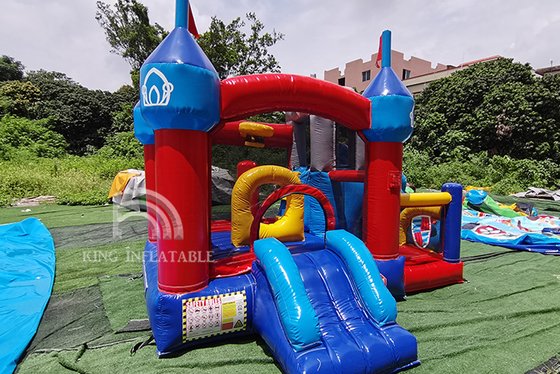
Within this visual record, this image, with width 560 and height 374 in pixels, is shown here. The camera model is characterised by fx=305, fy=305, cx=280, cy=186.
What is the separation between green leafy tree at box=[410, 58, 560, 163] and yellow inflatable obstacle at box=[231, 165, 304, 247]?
1291 centimetres

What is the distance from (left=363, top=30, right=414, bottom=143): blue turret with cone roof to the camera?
294 centimetres


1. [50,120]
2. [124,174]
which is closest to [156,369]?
[124,174]

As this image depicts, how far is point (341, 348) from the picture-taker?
1.93 m

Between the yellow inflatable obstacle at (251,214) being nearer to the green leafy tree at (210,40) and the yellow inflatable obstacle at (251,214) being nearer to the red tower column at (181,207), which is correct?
the red tower column at (181,207)

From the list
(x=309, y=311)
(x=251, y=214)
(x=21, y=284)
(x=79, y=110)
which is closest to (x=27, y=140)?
(x=79, y=110)

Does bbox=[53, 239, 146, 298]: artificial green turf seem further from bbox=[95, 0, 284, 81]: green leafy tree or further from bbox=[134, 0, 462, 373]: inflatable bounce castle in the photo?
bbox=[95, 0, 284, 81]: green leafy tree

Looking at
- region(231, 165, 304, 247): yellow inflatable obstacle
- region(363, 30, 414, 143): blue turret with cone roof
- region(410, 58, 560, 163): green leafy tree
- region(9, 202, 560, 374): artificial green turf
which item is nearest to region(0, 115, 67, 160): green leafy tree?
region(9, 202, 560, 374): artificial green turf

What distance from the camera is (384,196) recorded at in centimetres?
299

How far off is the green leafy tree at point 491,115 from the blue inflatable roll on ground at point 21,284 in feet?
49.1

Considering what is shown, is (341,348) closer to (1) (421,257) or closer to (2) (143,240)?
(1) (421,257)

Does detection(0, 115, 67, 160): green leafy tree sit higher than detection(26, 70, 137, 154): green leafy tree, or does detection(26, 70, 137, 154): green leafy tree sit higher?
detection(26, 70, 137, 154): green leafy tree

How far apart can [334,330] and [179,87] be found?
1975mm

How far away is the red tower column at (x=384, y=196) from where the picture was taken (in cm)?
299

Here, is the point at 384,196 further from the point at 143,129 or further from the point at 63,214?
the point at 63,214
